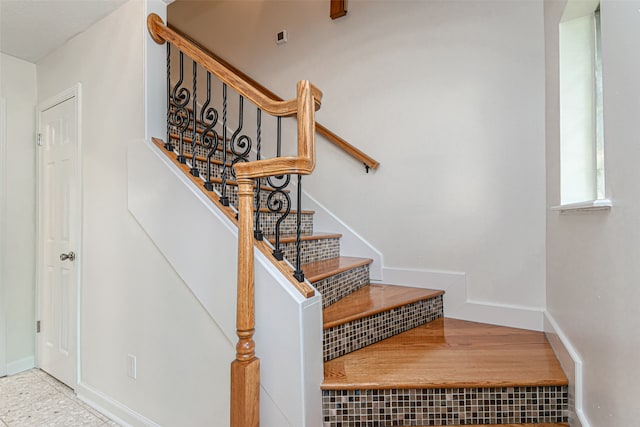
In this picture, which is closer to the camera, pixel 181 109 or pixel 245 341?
pixel 245 341

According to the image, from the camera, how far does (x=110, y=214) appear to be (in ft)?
6.81

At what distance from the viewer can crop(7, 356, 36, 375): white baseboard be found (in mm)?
2654

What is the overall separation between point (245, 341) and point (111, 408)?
1.51 metres

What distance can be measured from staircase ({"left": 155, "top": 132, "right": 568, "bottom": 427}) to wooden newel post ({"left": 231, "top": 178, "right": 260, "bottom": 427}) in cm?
32

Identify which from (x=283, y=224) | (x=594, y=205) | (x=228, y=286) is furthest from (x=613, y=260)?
(x=283, y=224)

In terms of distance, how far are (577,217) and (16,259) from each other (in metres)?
3.85

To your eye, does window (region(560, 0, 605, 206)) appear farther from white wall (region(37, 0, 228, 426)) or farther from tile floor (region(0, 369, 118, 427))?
tile floor (region(0, 369, 118, 427))

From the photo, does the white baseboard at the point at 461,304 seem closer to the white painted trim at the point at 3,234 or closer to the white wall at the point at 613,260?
the white wall at the point at 613,260

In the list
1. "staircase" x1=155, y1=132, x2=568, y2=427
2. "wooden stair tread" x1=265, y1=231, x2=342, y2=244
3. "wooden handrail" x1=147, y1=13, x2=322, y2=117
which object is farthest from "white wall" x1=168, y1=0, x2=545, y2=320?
"wooden handrail" x1=147, y1=13, x2=322, y2=117

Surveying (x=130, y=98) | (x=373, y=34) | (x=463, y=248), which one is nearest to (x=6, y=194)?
(x=130, y=98)

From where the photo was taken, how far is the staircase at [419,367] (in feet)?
4.60

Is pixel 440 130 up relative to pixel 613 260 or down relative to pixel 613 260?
up

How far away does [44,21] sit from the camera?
2.18m

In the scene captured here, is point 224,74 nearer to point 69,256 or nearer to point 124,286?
point 124,286
